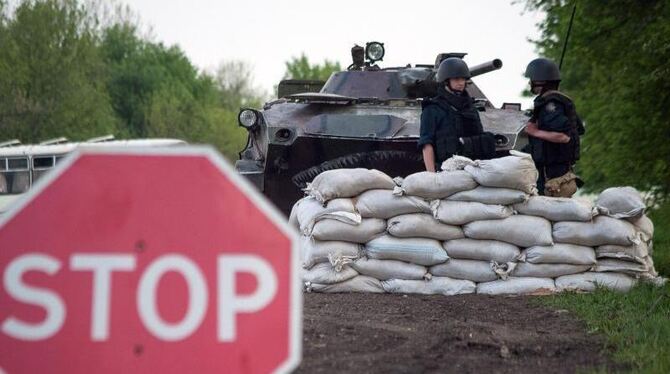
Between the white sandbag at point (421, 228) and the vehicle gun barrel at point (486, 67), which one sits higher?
the vehicle gun barrel at point (486, 67)

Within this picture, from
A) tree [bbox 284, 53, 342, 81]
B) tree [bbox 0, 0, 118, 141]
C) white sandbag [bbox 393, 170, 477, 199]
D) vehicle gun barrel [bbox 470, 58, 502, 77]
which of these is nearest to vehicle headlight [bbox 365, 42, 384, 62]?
vehicle gun barrel [bbox 470, 58, 502, 77]

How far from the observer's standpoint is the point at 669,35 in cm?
1791

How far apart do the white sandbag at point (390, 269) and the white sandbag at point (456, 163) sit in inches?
31.8

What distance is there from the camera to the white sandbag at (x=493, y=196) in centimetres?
1102

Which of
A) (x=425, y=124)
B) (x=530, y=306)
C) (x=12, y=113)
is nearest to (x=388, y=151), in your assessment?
(x=425, y=124)

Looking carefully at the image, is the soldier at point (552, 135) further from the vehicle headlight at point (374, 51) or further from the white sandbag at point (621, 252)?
the vehicle headlight at point (374, 51)

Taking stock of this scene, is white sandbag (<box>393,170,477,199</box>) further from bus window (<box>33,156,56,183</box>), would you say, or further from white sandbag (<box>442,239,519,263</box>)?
bus window (<box>33,156,56,183</box>)

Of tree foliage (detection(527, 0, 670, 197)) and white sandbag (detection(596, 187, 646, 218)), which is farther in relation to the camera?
tree foliage (detection(527, 0, 670, 197))

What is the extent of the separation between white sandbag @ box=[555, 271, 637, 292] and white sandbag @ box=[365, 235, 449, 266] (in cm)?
95

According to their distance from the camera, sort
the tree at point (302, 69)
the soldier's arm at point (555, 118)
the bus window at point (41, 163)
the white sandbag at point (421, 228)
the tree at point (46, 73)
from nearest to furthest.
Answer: the white sandbag at point (421, 228) → the soldier's arm at point (555, 118) → the bus window at point (41, 163) → the tree at point (46, 73) → the tree at point (302, 69)

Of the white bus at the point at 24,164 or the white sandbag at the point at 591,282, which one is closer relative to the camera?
the white sandbag at the point at 591,282

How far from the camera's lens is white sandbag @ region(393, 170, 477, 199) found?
437 inches

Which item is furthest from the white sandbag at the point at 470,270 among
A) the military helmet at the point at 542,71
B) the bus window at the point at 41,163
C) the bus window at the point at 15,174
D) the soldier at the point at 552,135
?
the bus window at the point at 41,163

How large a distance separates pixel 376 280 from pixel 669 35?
813 cm
